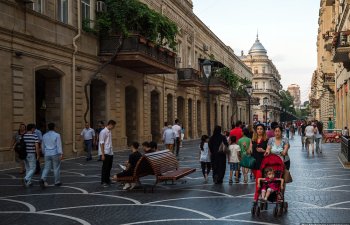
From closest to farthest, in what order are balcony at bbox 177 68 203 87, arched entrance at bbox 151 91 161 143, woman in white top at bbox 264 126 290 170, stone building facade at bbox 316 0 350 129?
woman in white top at bbox 264 126 290 170 < stone building facade at bbox 316 0 350 129 < arched entrance at bbox 151 91 161 143 < balcony at bbox 177 68 203 87

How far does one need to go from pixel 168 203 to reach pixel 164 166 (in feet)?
7.82

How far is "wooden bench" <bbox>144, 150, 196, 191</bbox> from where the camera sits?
11.5 meters

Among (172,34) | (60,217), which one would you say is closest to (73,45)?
(172,34)

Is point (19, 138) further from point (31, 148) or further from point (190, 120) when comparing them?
point (190, 120)

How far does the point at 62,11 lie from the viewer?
69.8ft

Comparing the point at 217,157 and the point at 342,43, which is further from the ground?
the point at 342,43

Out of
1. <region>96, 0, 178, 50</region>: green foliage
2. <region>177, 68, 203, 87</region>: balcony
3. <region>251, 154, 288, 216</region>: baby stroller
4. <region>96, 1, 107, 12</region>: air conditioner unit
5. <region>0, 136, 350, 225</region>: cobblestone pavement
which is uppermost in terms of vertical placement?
<region>96, 1, 107, 12</region>: air conditioner unit

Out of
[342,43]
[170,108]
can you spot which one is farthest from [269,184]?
[170,108]

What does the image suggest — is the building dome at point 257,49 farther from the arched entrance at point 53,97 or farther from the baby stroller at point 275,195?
the baby stroller at point 275,195

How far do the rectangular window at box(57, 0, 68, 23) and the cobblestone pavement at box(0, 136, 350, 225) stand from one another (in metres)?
9.27

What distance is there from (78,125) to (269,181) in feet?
49.4

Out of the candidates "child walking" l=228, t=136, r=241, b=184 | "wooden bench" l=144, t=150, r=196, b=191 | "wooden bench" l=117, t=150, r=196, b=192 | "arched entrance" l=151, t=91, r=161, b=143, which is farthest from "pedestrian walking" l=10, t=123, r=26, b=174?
"arched entrance" l=151, t=91, r=161, b=143

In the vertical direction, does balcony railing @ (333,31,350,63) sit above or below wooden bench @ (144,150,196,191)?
above

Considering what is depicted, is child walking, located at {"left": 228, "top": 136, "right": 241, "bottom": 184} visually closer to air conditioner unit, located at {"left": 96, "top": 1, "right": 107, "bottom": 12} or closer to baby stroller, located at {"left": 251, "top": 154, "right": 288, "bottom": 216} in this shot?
baby stroller, located at {"left": 251, "top": 154, "right": 288, "bottom": 216}
